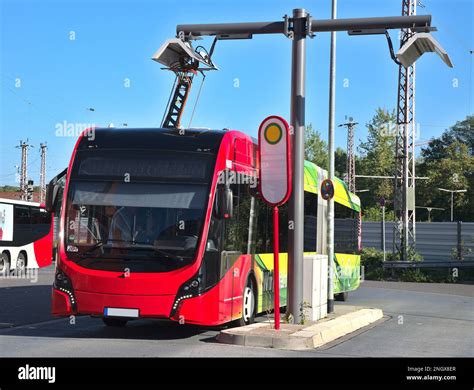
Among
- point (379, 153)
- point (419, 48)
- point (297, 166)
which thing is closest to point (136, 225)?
point (297, 166)

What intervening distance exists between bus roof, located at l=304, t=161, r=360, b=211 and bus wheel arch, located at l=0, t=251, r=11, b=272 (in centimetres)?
1586

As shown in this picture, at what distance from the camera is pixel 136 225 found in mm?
11266

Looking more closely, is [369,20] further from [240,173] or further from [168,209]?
[168,209]

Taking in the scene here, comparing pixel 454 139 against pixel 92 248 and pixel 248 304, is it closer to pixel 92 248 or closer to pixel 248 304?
pixel 248 304

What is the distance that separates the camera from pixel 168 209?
1130 centimetres

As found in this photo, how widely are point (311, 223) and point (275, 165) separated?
5474 mm

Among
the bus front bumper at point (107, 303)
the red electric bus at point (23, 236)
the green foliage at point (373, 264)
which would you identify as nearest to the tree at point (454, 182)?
the green foliage at point (373, 264)

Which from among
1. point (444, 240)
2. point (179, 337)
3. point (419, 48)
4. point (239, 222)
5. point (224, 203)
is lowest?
point (179, 337)

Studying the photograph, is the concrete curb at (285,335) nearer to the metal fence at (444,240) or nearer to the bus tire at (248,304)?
the bus tire at (248,304)

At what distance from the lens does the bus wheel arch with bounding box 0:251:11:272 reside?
3095 cm

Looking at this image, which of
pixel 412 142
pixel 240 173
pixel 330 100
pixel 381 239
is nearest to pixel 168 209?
pixel 240 173

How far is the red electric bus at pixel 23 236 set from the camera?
103ft
